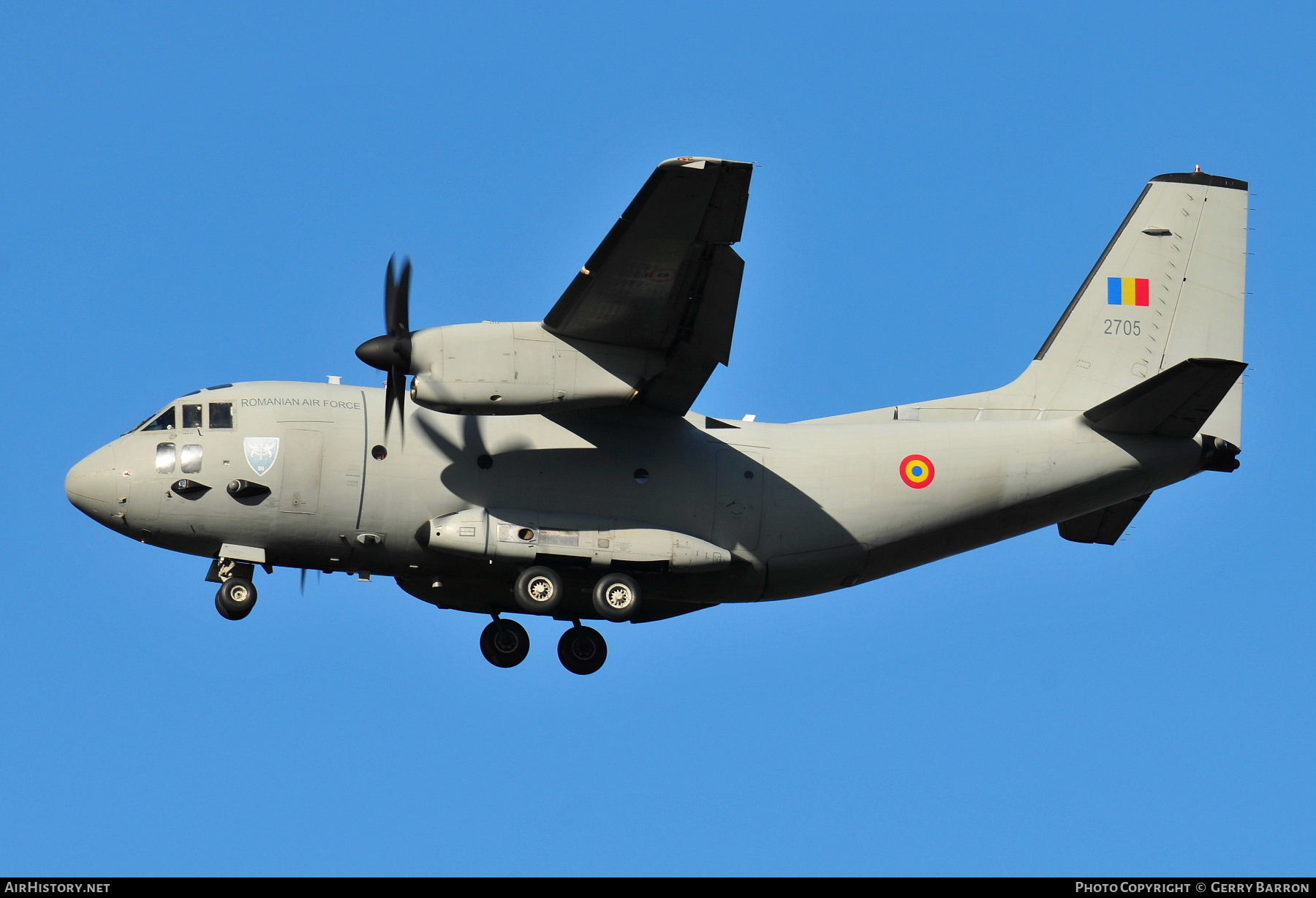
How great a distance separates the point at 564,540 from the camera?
73.8 ft

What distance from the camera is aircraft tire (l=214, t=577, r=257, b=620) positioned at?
22281 millimetres

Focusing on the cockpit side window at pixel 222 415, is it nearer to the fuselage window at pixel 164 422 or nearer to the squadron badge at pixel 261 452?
the squadron badge at pixel 261 452

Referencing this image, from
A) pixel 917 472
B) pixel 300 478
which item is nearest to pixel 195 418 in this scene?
pixel 300 478

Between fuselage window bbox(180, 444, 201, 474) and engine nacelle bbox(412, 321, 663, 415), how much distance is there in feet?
11.1

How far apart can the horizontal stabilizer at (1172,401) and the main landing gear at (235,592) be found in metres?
11.7

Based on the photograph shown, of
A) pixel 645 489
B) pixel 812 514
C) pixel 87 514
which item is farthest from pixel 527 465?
pixel 87 514

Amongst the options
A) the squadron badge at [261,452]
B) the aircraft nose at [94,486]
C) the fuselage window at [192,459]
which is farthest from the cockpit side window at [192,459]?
the aircraft nose at [94,486]

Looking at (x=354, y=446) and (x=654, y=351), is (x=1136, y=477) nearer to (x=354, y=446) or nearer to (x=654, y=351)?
(x=654, y=351)

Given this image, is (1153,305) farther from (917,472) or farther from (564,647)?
(564,647)

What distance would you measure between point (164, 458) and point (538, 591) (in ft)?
16.9

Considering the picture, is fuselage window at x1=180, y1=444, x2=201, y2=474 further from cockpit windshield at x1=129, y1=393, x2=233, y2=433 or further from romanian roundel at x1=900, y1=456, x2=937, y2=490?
romanian roundel at x1=900, y1=456, x2=937, y2=490

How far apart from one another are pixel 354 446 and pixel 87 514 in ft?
11.8

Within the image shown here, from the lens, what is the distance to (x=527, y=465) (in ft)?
74.5

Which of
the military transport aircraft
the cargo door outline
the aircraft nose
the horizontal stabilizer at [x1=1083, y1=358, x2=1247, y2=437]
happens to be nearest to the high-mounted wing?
the military transport aircraft
